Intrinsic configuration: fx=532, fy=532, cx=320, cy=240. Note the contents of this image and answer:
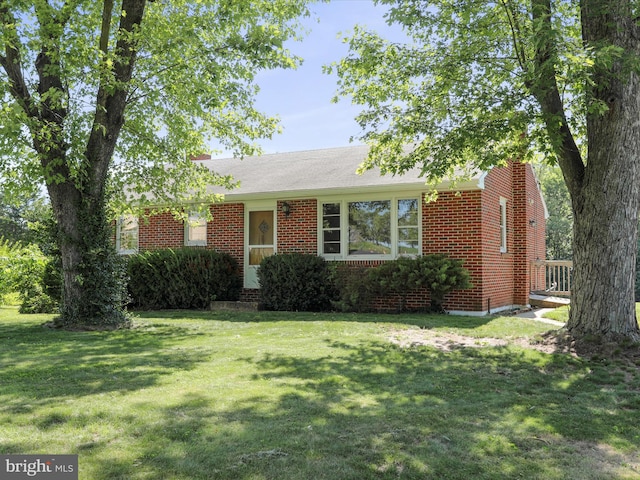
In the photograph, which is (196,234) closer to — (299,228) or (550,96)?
(299,228)

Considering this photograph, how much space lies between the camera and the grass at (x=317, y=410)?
3195 mm

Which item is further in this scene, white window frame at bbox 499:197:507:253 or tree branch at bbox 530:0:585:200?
white window frame at bbox 499:197:507:253

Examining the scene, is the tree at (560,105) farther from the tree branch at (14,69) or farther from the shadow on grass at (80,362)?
the tree branch at (14,69)

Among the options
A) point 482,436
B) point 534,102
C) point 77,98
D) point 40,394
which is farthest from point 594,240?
point 77,98

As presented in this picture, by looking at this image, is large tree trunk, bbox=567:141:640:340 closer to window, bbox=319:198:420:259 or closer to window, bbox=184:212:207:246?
window, bbox=319:198:420:259

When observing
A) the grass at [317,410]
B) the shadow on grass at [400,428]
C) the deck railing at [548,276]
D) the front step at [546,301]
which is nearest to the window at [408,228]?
the front step at [546,301]

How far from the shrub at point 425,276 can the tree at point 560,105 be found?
294 cm

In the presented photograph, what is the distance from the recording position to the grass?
320 cm

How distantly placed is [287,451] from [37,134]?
24.1 feet

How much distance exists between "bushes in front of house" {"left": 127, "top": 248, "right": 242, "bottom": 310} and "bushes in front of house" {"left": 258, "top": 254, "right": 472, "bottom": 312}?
4.30 ft

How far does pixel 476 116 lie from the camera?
28.7 feet

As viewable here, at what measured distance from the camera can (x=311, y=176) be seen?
48.1 feet

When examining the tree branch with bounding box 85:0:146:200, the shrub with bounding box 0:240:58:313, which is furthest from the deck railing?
Answer: the shrub with bounding box 0:240:58:313

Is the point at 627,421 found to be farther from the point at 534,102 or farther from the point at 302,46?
the point at 302,46
